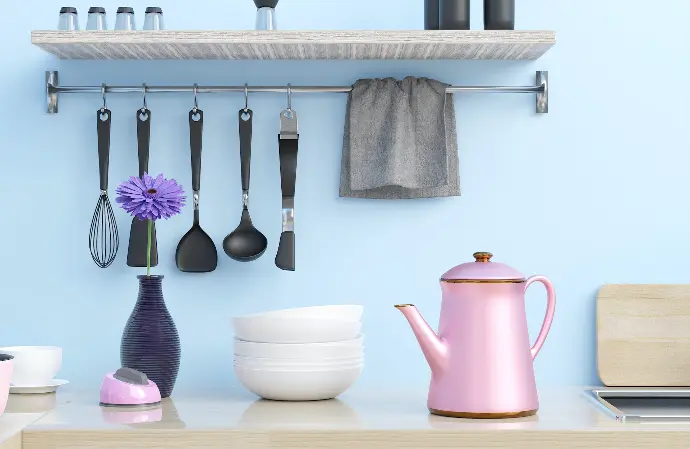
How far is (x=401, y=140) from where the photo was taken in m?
1.89

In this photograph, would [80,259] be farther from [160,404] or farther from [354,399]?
[354,399]

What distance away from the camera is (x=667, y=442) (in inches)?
55.3

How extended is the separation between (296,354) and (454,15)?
2.29 ft

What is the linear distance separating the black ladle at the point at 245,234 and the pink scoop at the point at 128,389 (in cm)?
37

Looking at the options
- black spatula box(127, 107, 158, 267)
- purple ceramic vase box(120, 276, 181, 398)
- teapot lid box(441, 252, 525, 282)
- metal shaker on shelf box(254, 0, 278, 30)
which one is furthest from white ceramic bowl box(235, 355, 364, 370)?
metal shaker on shelf box(254, 0, 278, 30)

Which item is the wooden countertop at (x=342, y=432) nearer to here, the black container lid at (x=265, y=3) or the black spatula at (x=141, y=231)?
the black spatula at (x=141, y=231)

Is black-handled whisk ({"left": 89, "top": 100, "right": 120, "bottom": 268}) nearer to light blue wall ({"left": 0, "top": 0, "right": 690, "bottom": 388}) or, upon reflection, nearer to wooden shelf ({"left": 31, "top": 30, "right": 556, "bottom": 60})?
light blue wall ({"left": 0, "top": 0, "right": 690, "bottom": 388})

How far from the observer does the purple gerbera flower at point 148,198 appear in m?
1.71

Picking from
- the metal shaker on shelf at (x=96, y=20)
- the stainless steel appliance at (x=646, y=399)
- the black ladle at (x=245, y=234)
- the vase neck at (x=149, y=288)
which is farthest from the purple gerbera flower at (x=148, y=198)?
the stainless steel appliance at (x=646, y=399)

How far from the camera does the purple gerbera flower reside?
1710mm

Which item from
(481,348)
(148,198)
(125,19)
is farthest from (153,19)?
(481,348)

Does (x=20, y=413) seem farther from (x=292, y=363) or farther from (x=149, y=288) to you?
(x=292, y=363)

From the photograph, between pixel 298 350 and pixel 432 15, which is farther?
pixel 432 15

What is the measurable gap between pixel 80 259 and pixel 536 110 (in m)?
0.99
